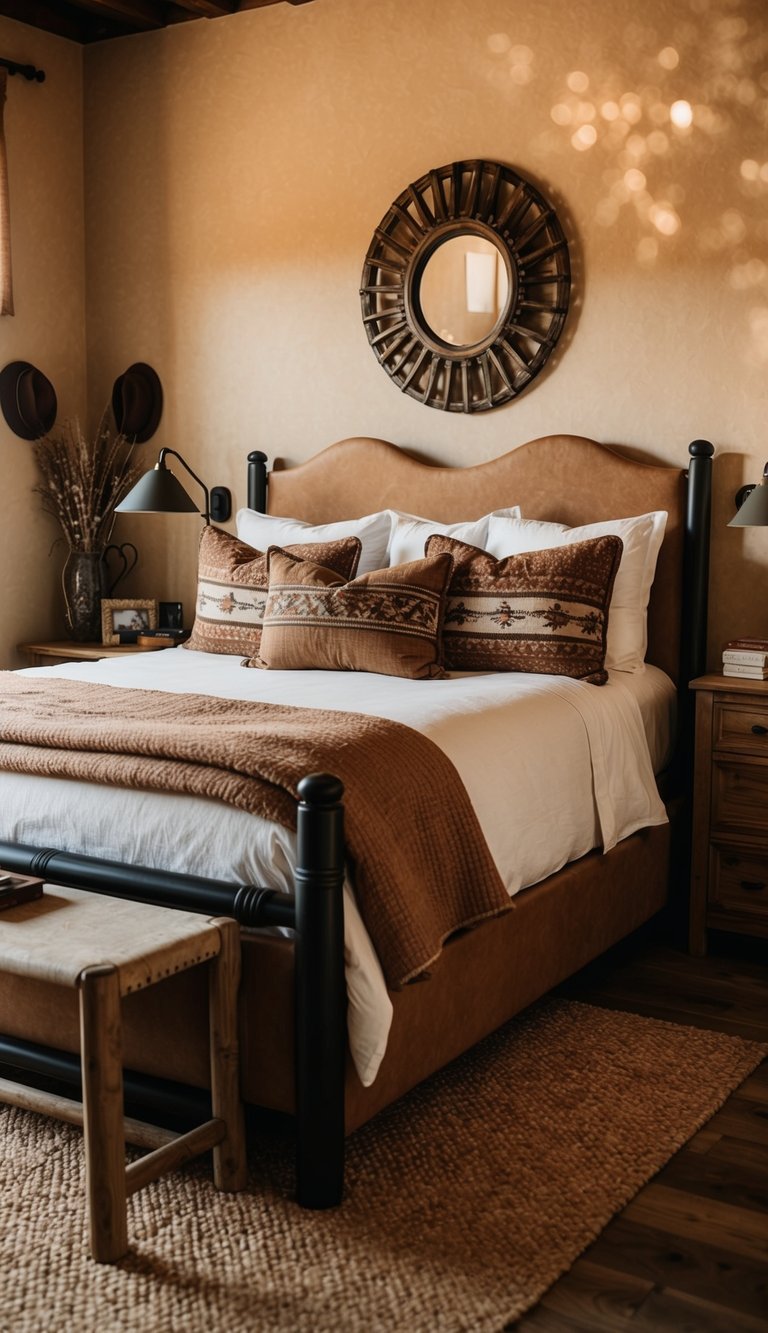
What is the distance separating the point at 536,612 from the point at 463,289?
1287 millimetres

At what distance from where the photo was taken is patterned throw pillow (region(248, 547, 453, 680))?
331 cm

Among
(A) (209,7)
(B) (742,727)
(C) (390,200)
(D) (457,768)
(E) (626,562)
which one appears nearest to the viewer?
(D) (457,768)

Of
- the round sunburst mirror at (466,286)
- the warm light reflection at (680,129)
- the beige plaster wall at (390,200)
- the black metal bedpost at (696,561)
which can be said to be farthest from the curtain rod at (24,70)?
the black metal bedpost at (696,561)

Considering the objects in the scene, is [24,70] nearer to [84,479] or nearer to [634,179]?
[84,479]

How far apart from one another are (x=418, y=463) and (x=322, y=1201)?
2.56 meters

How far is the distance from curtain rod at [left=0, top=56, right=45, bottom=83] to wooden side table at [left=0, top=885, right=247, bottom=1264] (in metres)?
3.43

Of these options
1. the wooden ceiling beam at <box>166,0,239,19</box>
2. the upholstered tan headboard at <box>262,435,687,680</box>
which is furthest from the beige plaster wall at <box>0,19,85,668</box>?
the upholstered tan headboard at <box>262,435,687,680</box>

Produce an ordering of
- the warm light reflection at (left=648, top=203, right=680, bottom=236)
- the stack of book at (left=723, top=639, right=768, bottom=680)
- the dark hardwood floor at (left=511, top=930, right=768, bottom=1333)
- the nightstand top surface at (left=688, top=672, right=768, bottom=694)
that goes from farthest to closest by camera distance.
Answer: the warm light reflection at (left=648, top=203, right=680, bottom=236), the stack of book at (left=723, top=639, right=768, bottom=680), the nightstand top surface at (left=688, top=672, right=768, bottom=694), the dark hardwood floor at (left=511, top=930, right=768, bottom=1333)

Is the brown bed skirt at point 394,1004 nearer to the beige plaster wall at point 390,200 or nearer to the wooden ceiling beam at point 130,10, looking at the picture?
the beige plaster wall at point 390,200

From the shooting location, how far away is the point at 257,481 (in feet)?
14.8

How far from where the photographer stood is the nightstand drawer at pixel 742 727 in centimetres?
329

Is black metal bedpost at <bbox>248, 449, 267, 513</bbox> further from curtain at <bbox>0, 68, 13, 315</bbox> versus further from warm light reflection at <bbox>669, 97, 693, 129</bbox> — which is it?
warm light reflection at <bbox>669, 97, 693, 129</bbox>

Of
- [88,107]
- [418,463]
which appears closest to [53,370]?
[88,107]

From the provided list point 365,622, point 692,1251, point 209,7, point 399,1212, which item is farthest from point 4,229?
point 692,1251
